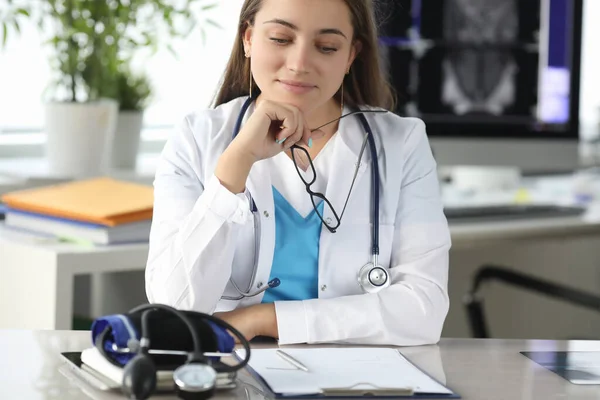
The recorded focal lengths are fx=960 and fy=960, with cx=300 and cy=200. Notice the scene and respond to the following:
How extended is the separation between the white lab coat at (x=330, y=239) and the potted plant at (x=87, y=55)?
2.77ft

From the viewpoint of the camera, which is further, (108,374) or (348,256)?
(348,256)

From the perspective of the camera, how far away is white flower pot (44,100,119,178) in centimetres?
240

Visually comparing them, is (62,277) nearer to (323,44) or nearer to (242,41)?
(242,41)

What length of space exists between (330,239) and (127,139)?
1.29 meters

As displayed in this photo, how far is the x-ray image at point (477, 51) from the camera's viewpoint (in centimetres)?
254

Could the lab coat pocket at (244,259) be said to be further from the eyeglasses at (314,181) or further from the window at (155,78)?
the window at (155,78)

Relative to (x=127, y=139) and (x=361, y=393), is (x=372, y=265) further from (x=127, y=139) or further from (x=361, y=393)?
(x=127, y=139)

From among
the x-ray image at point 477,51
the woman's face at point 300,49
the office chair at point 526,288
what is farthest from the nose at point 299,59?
the x-ray image at point 477,51

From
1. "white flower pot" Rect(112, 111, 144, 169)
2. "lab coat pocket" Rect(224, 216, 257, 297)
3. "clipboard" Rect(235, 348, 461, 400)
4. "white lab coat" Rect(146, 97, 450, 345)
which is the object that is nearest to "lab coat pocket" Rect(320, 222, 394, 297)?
"white lab coat" Rect(146, 97, 450, 345)

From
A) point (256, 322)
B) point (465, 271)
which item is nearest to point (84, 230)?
point (256, 322)

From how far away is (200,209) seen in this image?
1.44 meters

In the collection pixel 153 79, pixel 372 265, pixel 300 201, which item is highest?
pixel 153 79

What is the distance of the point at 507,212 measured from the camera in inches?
104

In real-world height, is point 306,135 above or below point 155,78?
below
